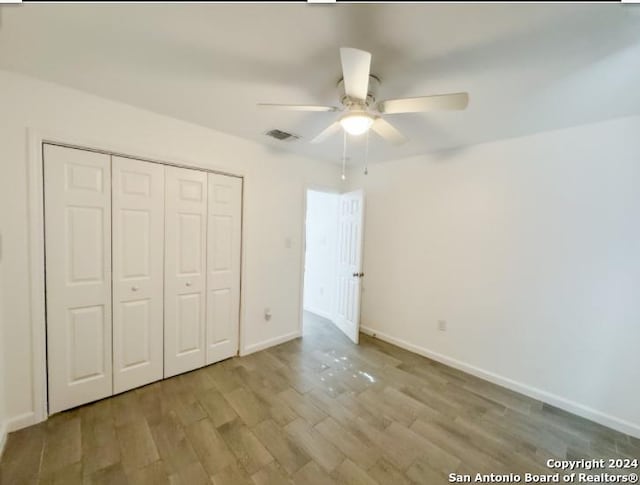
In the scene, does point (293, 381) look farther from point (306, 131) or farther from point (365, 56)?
point (365, 56)

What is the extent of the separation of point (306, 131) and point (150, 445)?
2.69m

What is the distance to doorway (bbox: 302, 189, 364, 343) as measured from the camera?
11.1ft

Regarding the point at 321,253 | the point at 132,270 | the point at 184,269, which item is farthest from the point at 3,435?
the point at 321,253

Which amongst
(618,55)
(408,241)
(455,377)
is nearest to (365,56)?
(618,55)

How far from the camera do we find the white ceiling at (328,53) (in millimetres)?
1154

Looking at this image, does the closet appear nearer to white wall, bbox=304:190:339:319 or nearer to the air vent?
the air vent

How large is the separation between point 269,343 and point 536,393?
2.68 meters

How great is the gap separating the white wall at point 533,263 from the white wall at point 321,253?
48.5 inches

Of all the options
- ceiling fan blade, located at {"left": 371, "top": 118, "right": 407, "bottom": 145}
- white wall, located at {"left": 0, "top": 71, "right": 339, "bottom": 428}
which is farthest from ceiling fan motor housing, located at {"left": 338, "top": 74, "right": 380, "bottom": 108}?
white wall, located at {"left": 0, "top": 71, "right": 339, "bottom": 428}

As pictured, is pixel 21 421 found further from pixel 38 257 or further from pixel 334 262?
pixel 334 262

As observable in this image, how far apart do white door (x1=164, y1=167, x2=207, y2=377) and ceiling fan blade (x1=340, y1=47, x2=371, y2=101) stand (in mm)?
1718

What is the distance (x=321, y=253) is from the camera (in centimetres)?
464

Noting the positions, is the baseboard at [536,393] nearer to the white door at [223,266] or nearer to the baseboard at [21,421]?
the white door at [223,266]

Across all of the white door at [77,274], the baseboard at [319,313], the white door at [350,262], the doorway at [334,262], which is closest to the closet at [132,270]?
the white door at [77,274]
